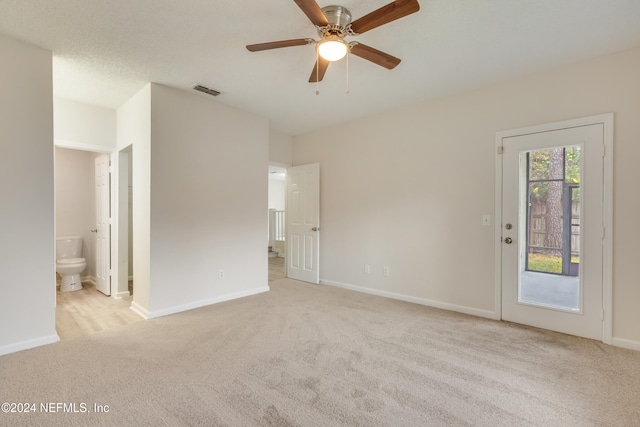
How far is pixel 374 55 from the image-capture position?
2.29 metres

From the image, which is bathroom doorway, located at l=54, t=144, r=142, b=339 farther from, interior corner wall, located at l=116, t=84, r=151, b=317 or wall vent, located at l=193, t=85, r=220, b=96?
wall vent, located at l=193, t=85, r=220, b=96

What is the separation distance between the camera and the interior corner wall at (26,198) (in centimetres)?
254

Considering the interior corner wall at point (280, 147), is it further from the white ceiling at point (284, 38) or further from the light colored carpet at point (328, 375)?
the light colored carpet at point (328, 375)

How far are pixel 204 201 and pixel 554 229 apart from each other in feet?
12.9

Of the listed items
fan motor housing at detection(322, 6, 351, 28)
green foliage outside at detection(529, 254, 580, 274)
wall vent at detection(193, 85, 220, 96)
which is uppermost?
wall vent at detection(193, 85, 220, 96)

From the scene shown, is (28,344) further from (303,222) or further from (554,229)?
(554,229)

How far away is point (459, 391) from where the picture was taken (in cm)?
203

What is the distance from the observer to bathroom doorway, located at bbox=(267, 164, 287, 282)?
20.1 ft

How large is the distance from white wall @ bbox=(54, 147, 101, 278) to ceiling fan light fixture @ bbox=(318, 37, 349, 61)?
181 inches

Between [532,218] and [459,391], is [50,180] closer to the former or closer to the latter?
[459,391]

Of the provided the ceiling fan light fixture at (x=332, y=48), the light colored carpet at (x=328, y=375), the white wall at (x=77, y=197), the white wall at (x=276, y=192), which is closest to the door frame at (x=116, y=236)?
the white wall at (x=77, y=197)

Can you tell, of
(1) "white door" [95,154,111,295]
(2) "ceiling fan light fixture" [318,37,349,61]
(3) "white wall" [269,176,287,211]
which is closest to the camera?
(2) "ceiling fan light fixture" [318,37,349,61]

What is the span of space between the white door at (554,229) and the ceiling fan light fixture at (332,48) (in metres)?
2.26

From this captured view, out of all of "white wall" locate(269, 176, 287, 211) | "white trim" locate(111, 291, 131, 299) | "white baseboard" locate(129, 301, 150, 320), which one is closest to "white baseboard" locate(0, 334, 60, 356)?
"white baseboard" locate(129, 301, 150, 320)
